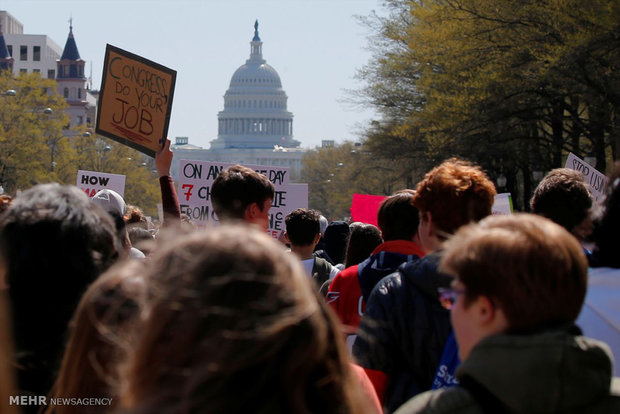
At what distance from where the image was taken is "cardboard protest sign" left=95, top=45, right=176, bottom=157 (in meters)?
7.18

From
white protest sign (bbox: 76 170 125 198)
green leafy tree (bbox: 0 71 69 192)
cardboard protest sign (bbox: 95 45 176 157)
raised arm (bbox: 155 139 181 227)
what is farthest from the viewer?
green leafy tree (bbox: 0 71 69 192)

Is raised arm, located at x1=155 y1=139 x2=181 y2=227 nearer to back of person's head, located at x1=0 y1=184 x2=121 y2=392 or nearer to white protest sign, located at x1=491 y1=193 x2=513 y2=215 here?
back of person's head, located at x1=0 y1=184 x2=121 y2=392

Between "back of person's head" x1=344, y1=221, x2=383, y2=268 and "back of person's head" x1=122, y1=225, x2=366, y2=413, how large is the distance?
4.27 m

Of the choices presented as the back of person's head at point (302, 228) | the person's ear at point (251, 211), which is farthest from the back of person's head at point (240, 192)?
the back of person's head at point (302, 228)

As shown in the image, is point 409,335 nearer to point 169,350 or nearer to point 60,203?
point 60,203

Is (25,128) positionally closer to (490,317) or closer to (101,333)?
(101,333)

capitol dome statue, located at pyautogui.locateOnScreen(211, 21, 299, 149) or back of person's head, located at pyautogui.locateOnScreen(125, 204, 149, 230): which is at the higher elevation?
capitol dome statue, located at pyautogui.locateOnScreen(211, 21, 299, 149)

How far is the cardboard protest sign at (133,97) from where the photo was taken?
23.5 feet

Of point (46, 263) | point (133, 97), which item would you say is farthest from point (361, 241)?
point (46, 263)

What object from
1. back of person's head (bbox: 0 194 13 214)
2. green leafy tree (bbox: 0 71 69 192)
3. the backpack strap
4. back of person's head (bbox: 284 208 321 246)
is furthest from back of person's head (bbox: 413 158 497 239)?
green leafy tree (bbox: 0 71 69 192)

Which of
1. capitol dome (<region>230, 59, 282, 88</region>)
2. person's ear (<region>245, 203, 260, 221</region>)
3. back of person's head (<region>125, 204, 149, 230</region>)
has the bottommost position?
back of person's head (<region>125, 204, 149, 230</region>)

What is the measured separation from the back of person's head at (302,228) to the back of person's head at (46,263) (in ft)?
13.8

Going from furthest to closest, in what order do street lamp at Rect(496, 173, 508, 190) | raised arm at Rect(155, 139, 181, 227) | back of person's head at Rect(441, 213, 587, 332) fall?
street lamp at Rect(496, 173, 508, 190) → raised arm at Rect(155, 139, 181, 227) → back of person's head at Rect(441, 213, 587, 332)

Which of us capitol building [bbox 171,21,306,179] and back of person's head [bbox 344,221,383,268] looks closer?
back of person's head [bbox 344,221,383,268]
